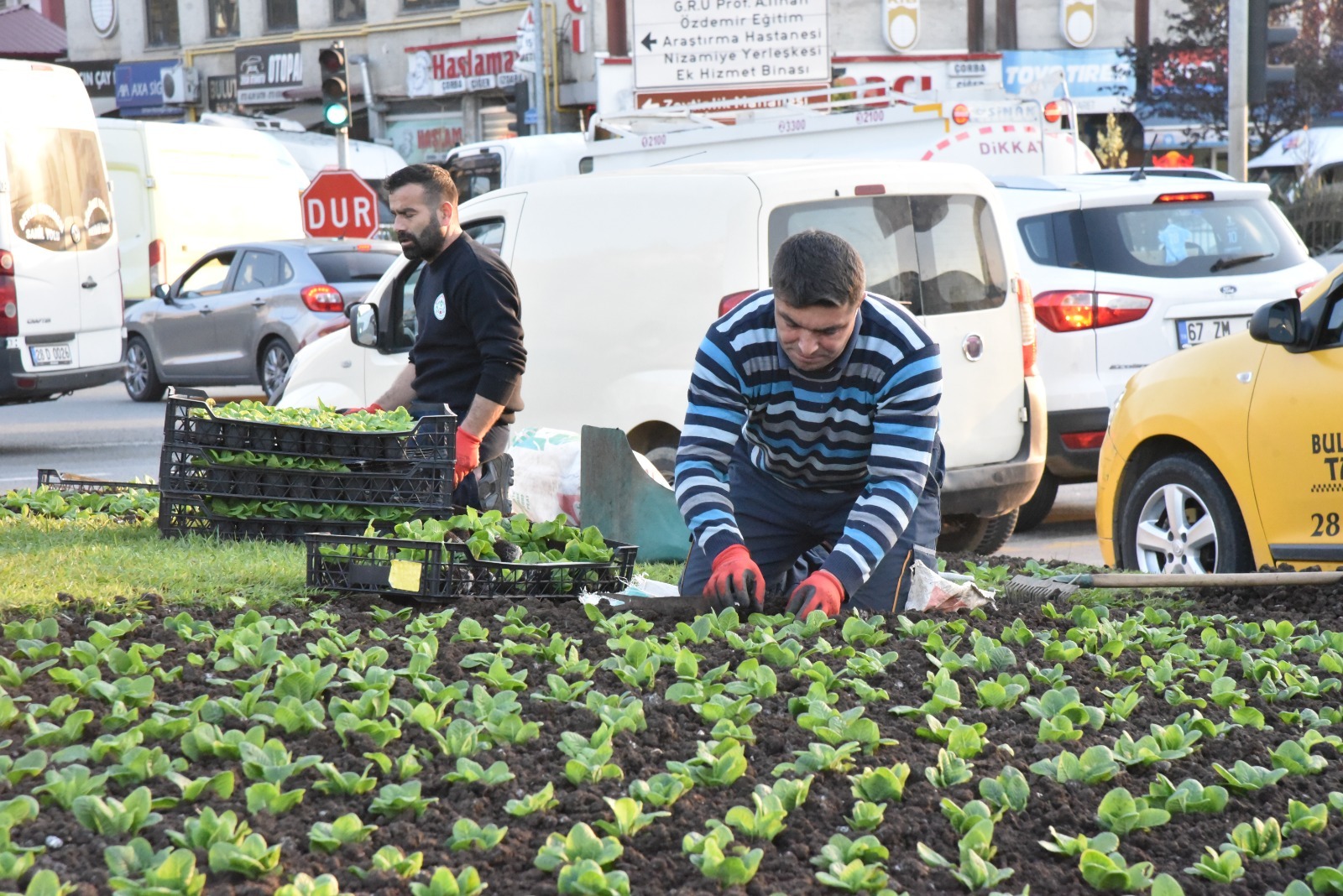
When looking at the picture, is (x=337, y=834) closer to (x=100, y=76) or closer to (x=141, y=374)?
(x=141, y=374)

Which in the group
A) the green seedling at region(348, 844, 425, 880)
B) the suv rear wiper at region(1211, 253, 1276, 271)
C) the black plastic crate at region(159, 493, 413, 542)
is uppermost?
the suv rear wiper at region(1211, 253, 1276, 271)

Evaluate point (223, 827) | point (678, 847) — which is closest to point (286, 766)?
point (223, 827)

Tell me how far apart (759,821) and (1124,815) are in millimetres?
776

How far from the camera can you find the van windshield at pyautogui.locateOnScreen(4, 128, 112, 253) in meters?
12.8

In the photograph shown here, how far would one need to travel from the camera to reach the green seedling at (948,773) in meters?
3.37

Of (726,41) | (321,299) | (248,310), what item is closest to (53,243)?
(321,299)

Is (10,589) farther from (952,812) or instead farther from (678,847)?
(952,812)

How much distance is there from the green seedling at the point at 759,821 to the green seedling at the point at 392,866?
2.14 feet

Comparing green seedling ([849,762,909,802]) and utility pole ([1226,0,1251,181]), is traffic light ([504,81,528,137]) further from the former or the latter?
green seedling ([849,762,909,802])

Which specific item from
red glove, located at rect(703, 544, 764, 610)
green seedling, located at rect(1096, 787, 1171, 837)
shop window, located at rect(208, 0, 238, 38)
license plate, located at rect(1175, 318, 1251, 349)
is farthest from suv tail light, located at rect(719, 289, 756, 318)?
shop window, located at rect(208, 0, 238, 38)

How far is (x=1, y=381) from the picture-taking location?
12594 millimetres

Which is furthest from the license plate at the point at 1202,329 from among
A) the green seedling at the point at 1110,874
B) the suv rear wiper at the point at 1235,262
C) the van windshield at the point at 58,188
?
the van windshield at the point at 58,188

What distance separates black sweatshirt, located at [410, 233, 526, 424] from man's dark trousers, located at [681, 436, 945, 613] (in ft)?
4.16

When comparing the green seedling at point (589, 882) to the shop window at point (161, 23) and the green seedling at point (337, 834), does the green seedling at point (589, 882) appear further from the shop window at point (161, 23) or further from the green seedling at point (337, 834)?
the shop window at point (161, 23)
